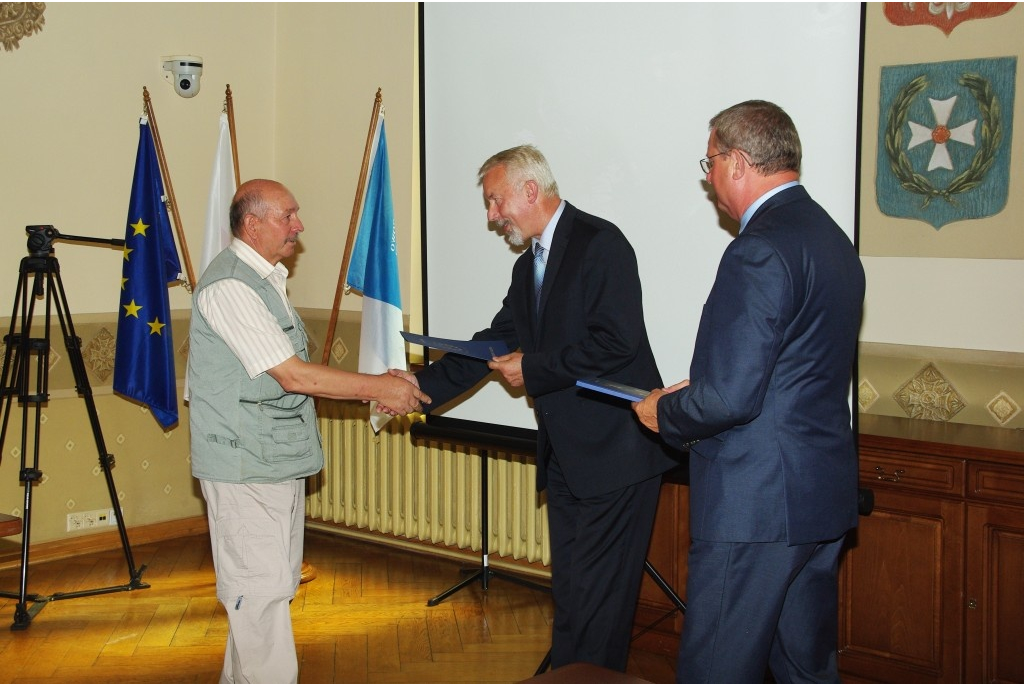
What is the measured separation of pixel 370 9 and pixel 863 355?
3.14 metres

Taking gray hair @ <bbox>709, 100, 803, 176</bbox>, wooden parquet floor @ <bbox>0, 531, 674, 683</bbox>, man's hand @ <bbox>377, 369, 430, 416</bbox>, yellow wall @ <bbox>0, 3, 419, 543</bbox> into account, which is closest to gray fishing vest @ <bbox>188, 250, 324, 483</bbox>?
man's hand @ <bbox>377, 369, 430, 416</bbox>

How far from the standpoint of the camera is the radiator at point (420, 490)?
4.71m

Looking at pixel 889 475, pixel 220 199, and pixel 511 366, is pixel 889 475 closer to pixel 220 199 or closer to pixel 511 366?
pixel 511 366

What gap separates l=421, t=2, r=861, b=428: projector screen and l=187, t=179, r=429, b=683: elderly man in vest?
3.46ft

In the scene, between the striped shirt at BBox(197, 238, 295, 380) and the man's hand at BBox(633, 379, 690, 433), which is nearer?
the man's hand at BBox(633, 379, 690, 433)

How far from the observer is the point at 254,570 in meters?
2.96

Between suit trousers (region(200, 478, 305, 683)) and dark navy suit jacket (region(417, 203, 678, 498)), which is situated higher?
dark navy suit jacket (region(417, 203, 678, 498))

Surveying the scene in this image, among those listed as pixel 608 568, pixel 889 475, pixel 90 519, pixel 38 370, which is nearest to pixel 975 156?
pixel 889 475

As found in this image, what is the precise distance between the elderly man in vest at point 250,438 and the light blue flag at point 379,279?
64.1 inches

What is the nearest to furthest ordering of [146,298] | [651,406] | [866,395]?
[651,406], [866,395], [146,298]

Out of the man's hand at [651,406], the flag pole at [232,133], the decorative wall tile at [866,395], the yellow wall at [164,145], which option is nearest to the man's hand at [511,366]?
the man's hand at [651,406]

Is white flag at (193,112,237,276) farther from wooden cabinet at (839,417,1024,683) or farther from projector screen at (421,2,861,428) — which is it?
wooden cabinet at (839,417,1024,683)

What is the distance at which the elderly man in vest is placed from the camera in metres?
2.93

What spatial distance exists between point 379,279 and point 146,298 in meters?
1.20
